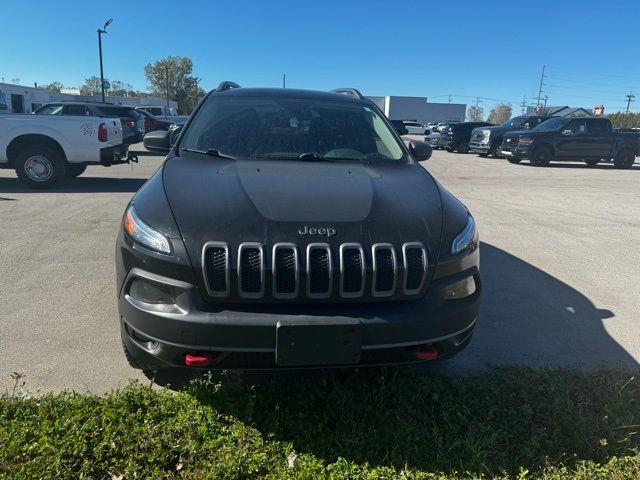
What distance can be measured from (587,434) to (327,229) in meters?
1.78

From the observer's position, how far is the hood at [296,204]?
2342 millimetres

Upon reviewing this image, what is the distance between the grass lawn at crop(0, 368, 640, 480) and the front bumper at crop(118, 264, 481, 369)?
40 cm

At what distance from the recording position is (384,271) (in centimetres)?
231

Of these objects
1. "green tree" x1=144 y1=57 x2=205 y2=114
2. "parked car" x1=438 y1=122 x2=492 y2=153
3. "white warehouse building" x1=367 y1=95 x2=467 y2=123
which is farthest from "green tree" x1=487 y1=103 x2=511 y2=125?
"parked car" x1=438 y1=122 x2=492 y2=153

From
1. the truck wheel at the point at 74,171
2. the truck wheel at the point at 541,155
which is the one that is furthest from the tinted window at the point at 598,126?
the truck wheel at the point at 74,171

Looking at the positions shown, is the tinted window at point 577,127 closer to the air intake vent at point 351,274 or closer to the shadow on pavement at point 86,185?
the shadow on pavement at point 86,185

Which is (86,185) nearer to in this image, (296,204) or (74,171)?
(74,171)

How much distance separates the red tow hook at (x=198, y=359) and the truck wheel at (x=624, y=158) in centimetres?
2243

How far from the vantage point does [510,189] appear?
11.7 meters

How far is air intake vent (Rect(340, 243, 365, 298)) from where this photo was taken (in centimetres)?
227

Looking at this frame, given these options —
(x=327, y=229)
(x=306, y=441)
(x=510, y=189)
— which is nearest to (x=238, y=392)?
(x=306, y=441)

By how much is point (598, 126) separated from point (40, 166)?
20001mm

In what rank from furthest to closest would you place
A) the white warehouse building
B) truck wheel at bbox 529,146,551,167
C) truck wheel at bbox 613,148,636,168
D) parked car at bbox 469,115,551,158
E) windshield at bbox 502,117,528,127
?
the white warehouse building < windshield at bbox 502,117,528,127 < parked car at bbox 469,115,551,158 < truck wheel at bbox 613,148,636,168 < truck wheel at bbox 529,146,551,167

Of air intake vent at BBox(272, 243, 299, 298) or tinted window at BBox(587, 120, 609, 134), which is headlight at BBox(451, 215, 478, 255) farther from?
tinted window at BBox(587, 120, 609, 134)
